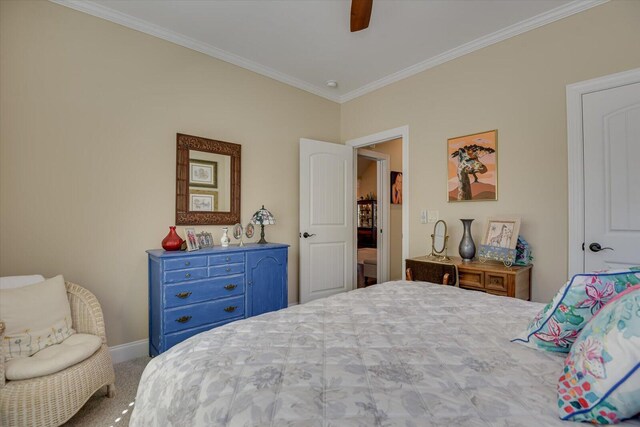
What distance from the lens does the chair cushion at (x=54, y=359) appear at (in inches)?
59.1

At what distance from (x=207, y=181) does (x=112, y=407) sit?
1.85 meters

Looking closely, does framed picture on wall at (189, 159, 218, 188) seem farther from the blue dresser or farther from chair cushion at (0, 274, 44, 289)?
chair cushion at (0, 274, 44, 289)

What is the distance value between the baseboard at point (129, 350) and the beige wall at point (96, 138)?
0.17 feet

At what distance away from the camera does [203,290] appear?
2.44 m

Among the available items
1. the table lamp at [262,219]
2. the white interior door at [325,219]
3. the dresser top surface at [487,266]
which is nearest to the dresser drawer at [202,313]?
the table lamp at [262,219]

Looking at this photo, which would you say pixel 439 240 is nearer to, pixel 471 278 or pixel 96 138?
pixel 471 278

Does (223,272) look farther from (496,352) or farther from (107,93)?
(496,352)

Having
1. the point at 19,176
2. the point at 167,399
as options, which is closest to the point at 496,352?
the point at 167,399

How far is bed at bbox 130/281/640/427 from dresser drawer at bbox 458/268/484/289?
3.63 ft

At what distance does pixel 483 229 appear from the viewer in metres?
2.77

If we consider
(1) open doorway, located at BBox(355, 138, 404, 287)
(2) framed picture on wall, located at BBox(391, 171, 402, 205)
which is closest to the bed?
(1) open doorway, located at BBox(355, 138, 404, 287)

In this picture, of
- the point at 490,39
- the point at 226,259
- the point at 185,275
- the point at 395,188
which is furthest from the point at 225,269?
the point at 395,188

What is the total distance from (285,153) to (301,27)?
1.35 meters

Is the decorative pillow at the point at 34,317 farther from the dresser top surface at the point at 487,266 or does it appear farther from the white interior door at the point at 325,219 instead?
the dresser top surface at the point at 487,266
